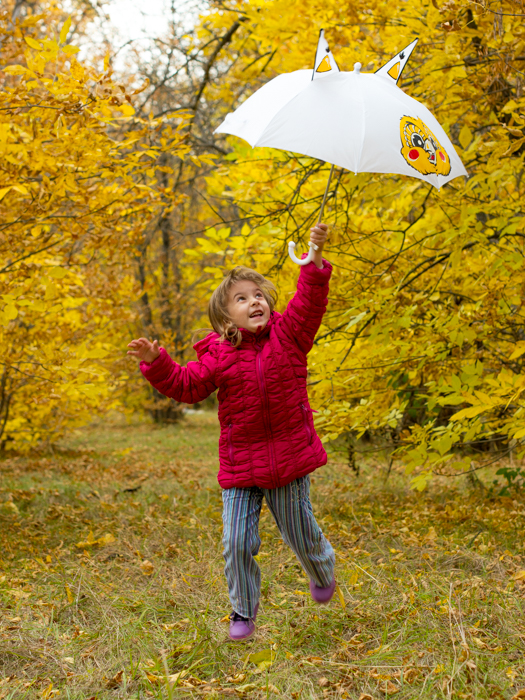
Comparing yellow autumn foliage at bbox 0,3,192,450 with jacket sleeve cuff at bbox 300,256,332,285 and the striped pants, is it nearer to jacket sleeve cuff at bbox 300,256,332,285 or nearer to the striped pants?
jacket sleeve cuff at bbox 300,256,332,285

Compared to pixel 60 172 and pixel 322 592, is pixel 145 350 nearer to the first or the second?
pixel 322 592

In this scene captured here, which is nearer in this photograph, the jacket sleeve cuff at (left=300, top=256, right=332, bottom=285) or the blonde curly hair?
the jacket sleeve cuff at (left=300, top=256, right=332, bottom=285)

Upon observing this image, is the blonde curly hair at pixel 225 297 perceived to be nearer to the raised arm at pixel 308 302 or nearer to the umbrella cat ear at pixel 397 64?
the raised arm at pixel 308 302

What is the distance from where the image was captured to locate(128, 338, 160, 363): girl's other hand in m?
2.37

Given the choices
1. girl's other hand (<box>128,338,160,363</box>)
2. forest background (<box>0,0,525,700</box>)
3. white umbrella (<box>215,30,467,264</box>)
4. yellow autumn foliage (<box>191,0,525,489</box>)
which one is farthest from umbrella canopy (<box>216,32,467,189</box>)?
girl's other hand (<box>128,338,160,363</box>)

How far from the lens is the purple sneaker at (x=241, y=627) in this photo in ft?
7.56

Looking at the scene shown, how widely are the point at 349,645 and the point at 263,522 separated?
6.22 feet

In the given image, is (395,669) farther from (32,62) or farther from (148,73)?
(148,73)

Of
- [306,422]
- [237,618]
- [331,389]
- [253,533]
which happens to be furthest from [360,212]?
[237,618]

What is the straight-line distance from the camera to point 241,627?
231 cm

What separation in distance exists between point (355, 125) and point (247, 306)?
0.76m

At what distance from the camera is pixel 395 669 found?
2.03 meters

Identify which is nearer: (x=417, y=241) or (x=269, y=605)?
(x=269, y=605)

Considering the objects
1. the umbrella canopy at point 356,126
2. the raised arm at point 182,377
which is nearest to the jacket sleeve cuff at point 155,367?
the raised arm at point 182,377
